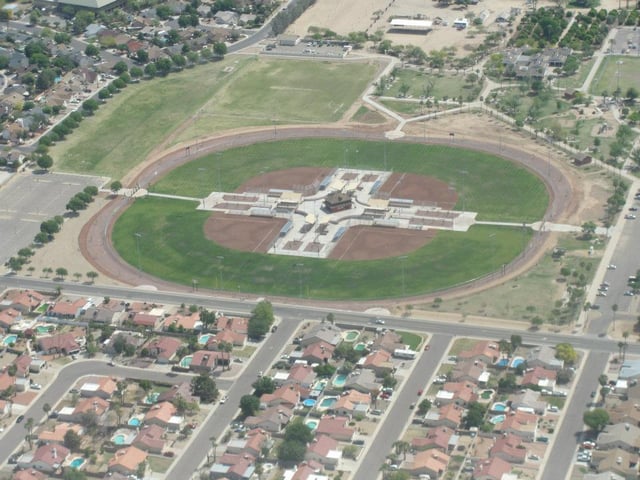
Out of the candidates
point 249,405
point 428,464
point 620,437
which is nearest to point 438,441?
→ point 428,464

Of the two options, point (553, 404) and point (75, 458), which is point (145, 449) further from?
point (553, 404)

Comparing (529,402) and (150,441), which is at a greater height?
(529,402)

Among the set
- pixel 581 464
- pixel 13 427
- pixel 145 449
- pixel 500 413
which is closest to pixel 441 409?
pixel 500 413

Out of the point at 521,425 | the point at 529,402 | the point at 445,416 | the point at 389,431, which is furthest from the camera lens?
the point at 529,402

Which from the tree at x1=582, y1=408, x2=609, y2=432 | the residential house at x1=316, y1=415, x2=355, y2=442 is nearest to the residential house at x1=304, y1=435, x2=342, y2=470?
the residential house at x1=316, y1=415, x2=355, y2=442

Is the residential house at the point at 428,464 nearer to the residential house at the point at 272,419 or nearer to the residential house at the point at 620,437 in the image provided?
the residential house at the point at 272,419

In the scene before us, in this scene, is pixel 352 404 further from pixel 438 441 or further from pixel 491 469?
pixel 491 469

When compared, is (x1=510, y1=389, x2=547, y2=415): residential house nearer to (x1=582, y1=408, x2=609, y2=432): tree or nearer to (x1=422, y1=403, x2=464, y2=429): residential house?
(x1=582, y1=408, x2=609, y2=432): tree
